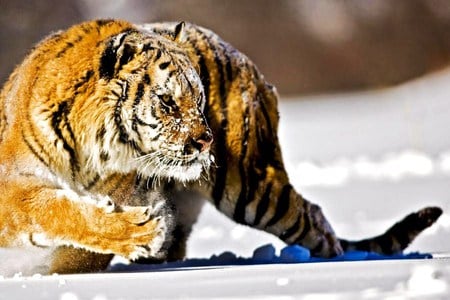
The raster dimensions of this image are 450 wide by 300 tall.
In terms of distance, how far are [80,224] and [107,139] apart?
0.26 meters

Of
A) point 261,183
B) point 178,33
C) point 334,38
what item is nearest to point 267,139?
point 261,183

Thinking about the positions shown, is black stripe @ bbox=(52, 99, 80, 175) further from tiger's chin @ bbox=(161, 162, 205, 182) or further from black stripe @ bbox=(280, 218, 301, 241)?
black stripe @ bbox=(280, 218, 301, 241)

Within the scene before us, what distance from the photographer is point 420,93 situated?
25.5 feet

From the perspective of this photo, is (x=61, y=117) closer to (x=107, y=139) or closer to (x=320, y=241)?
(x=107, y=139)

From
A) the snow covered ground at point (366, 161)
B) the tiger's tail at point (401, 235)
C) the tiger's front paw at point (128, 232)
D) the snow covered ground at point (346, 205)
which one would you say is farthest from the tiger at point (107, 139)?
the snow covered ground at point (366, 161)

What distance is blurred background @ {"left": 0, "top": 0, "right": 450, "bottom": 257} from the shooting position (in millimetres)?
5901

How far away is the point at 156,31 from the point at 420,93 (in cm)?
542

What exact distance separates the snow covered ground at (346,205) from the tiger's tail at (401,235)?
0.23 meters

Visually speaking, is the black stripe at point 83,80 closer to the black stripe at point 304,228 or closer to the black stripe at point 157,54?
the black stripe at point 157,54

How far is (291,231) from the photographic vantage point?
2.81 m

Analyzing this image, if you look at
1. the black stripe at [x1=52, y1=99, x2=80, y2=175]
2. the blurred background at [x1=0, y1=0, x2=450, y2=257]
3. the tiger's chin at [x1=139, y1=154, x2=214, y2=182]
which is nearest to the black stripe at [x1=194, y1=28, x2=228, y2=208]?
the tiger's chin at [x1=139, y1=154, x2=214, y2=182]

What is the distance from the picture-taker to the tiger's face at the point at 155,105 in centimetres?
233

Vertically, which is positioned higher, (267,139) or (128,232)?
(267,139)

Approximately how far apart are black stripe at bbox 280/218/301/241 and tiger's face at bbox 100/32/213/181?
50cm
